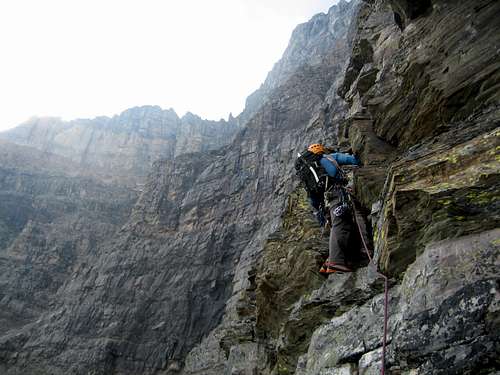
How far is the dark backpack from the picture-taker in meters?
8.98

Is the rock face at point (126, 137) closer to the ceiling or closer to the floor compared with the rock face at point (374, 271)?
closer to the ceiling

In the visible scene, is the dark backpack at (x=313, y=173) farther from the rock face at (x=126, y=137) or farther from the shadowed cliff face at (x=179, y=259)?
the rock face at (x=126, y=137)

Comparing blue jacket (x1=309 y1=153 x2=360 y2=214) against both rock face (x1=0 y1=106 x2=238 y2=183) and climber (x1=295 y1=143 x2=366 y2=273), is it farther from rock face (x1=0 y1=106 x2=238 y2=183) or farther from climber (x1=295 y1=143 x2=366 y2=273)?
rock face (x1=0 y1=106 x2=238 y2=183)

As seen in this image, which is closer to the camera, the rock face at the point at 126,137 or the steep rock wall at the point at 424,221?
the steep rock wall at the point at 424,221

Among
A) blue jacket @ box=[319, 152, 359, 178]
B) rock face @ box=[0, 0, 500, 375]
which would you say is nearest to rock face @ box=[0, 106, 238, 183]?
rock face @ box=[0, 0, 500, 375]

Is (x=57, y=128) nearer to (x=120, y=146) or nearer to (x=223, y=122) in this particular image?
(x=120, y=146)

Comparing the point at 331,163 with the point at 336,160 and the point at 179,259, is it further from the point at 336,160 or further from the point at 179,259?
the point at 179,259

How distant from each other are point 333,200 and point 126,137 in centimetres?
11861

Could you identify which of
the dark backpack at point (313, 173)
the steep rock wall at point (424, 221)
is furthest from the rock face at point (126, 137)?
the steep rock wall at point (424, 221)

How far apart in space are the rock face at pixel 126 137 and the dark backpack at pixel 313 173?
310ft

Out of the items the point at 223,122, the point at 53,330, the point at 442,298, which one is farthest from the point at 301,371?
the point at 223,122

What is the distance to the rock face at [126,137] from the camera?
361 feet

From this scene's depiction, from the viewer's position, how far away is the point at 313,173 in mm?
9125

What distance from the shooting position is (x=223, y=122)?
11588 cm
